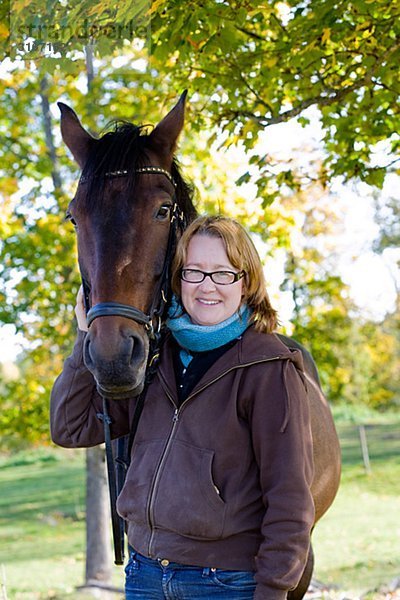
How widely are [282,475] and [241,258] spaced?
→ 26.3 inches

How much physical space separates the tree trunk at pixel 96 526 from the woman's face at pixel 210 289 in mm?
5966

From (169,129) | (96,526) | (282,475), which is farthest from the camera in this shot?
(96,526)

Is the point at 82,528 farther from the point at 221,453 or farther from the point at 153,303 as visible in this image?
the point at 221,453

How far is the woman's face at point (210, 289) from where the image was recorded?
2.24 m

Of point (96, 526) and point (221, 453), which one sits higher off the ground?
point (221, 453)

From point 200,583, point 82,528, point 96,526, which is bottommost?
point 82,528

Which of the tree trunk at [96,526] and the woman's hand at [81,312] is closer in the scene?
the woman's hand at [81,312]

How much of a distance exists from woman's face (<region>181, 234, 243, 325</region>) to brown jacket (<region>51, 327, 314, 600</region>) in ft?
0.39

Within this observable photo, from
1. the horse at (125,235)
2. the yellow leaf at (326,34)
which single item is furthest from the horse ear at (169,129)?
the yellow leaf at (326,34)

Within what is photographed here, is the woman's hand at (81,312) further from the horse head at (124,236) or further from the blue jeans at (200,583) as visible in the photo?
the blue jeans at (200,583)

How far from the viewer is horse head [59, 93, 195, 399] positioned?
6.88 feet

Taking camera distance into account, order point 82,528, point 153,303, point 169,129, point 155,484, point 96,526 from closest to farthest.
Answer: point 155,484 < point 153,303 < point 169,129 < point 96,526 < point 82,528

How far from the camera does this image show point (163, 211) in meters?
2.41

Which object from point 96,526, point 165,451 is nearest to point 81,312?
point 165,451
